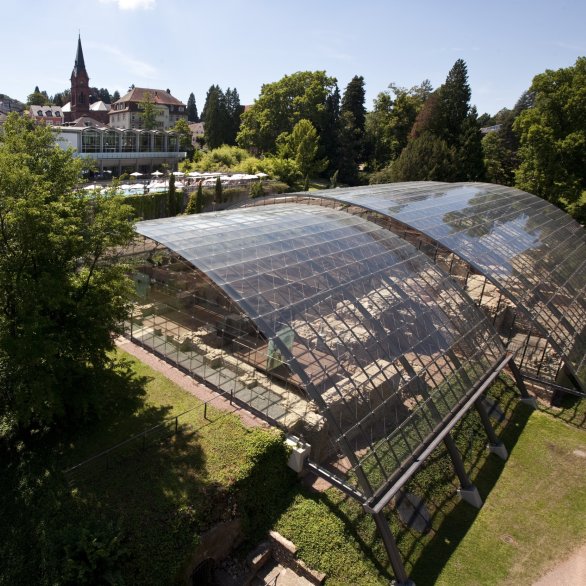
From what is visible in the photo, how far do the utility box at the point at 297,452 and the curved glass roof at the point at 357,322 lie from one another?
1.43m

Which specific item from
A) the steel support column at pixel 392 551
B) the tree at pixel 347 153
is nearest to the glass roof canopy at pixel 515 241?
the steel support column at pixel 392 551

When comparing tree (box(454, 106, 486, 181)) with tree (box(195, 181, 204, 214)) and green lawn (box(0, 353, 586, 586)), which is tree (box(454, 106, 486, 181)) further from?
green lawn (box(0, 353, 586, 586))

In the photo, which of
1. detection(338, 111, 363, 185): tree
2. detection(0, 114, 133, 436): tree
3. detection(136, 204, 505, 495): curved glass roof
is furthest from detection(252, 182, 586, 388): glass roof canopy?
detection(338, 111, 363, 185): tree

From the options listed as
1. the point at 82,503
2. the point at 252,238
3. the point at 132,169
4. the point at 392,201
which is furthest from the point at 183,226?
the point at 132,169

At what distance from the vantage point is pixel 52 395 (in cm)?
1220

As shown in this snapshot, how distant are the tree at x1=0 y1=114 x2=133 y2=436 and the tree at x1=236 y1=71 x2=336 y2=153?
6540 centimetres

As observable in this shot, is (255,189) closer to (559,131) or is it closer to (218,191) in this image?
(218,191)

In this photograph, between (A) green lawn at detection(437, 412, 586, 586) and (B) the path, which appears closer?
(A) green lawn at detection(437, 412, 586, 586)

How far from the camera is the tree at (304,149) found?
65438mm

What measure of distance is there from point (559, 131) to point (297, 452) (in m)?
41.8

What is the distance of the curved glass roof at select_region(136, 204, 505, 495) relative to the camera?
1409 centimetres

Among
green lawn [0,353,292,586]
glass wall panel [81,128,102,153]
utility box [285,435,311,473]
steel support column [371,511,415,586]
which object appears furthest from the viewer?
glass wall panel [81,128,102,153]

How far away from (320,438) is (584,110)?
1614 inches

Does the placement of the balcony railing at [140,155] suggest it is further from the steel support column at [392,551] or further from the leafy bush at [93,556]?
the steel support column at [392,551]
